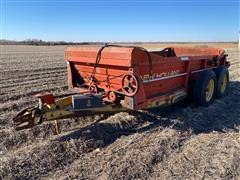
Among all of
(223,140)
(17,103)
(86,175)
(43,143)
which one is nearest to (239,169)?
(223,140)

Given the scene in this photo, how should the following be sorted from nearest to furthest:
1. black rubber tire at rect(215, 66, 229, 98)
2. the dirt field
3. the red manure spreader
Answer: the dirt field
the red manure spreader
black rubber tire at rect(215, 66, 229, 98)

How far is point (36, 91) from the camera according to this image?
26.6ft

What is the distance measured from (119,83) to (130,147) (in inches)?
47.3

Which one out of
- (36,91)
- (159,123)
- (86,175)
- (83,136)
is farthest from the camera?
(36,91)

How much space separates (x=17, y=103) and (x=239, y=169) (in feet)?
15.7

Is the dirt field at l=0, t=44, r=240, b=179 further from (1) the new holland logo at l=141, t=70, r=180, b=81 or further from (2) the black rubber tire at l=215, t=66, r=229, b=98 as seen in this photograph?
(2) the black rubber tire at l=215, t=66, r=229, b=98

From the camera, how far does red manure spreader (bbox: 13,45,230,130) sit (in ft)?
15.0

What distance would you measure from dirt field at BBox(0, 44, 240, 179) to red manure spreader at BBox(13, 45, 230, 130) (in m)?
0.37

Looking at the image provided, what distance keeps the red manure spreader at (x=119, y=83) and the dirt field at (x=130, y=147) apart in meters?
0.37

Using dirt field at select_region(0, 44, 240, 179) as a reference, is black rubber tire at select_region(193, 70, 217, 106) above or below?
above

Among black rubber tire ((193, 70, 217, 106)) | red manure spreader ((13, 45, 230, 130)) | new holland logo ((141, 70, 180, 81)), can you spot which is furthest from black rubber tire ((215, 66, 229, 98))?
new holland logo ((141, 70, 180, 81))

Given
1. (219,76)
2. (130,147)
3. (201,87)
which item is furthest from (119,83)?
(219,76)

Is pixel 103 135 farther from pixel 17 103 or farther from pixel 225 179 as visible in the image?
pixel 17 103

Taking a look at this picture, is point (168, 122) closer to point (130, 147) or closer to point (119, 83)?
point (119, 83)
